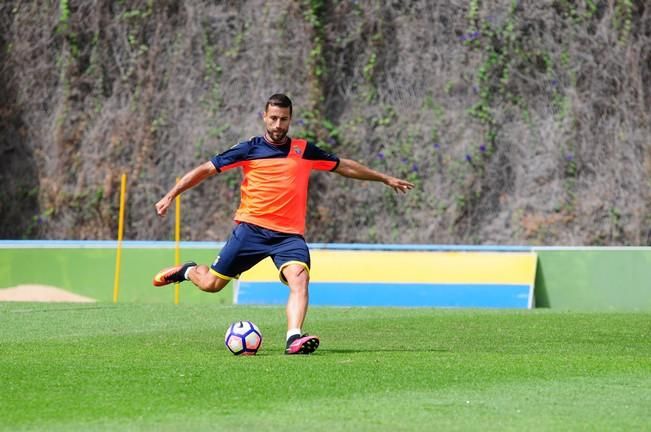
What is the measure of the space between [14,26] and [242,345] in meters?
15.7

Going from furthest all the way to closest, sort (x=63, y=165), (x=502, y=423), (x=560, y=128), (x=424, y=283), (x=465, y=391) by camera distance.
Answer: (x=63, y=165) → (x=560, y=128) → (x=424, y=283) → (x=465, y=391) → (x=502, y=423)

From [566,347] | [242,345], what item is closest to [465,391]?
[242,345]

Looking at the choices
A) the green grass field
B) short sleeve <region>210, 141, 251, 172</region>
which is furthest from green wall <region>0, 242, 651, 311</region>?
short sleeve <region>210, 141, 251, 172</region>

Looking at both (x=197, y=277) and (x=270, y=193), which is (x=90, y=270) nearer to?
(x=197, y=277)

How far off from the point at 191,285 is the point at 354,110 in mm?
5226

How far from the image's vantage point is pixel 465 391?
7.44 metres

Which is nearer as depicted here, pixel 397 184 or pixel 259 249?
pixel 259 249

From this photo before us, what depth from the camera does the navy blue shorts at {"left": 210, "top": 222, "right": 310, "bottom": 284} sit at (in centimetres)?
1022

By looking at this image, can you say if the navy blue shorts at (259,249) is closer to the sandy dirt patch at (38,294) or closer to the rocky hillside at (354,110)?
the sandy dirt patch at (38,294)

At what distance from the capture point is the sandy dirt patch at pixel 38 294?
1925 centimetres

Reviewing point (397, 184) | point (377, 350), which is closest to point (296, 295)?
point (377, 350)

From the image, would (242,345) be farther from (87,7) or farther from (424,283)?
(87,7)

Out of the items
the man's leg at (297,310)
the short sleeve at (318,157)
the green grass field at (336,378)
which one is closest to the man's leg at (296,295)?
the man's leg at (297,310)

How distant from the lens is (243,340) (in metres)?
9.58
